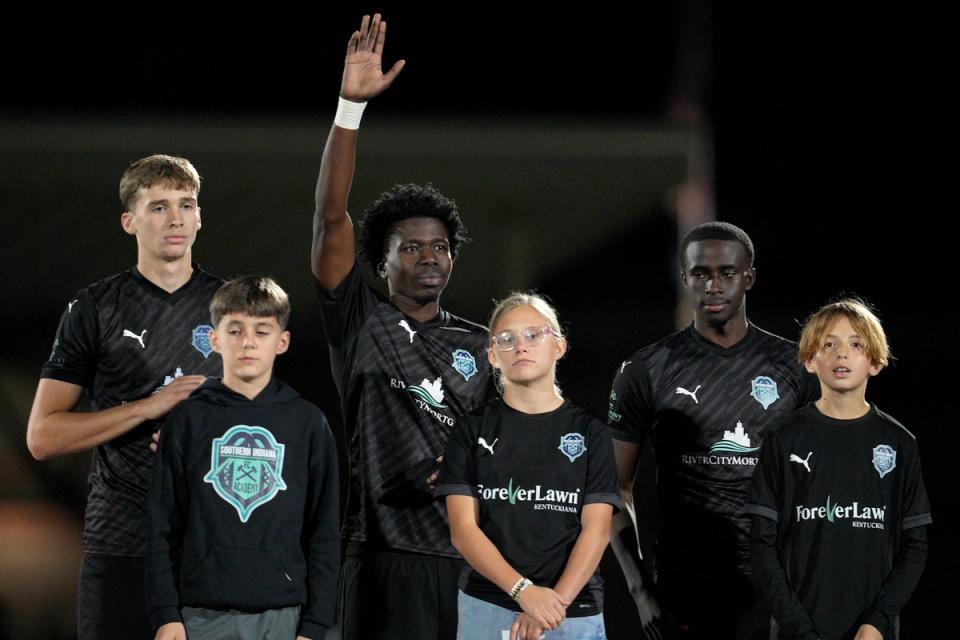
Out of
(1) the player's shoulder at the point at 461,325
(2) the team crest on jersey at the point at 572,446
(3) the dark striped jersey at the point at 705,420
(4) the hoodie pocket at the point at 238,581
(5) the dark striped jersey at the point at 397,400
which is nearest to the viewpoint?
(4) the hoodie pocket at the point at 238,581

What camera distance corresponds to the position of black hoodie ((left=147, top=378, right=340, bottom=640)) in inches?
100

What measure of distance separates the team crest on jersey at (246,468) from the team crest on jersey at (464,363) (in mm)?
643

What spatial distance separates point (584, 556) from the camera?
2631 millimetres

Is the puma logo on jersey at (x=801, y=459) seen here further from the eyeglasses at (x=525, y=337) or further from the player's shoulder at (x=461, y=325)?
the player's shoulder at (x=461, y=325)

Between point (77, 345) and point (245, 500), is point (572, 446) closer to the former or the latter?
point (245, 500)

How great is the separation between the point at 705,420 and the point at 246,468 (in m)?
1.25

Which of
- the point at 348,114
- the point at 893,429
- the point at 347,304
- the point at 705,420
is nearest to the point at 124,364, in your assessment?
the point at 347,304

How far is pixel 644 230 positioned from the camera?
7355mm

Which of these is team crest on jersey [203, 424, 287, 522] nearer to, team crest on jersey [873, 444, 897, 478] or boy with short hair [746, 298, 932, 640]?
boy with short hair [746, 298, 932, 640]

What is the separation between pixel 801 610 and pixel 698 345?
838 millimetres

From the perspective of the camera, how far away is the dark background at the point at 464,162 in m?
6.33

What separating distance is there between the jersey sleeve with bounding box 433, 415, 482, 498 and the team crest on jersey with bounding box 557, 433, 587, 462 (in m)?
0.20

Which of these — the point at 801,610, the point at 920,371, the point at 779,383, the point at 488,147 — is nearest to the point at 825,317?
the point at 779,383

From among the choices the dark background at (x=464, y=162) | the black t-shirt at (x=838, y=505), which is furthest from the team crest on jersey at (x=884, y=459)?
the dark background at (x=464, y=162)
